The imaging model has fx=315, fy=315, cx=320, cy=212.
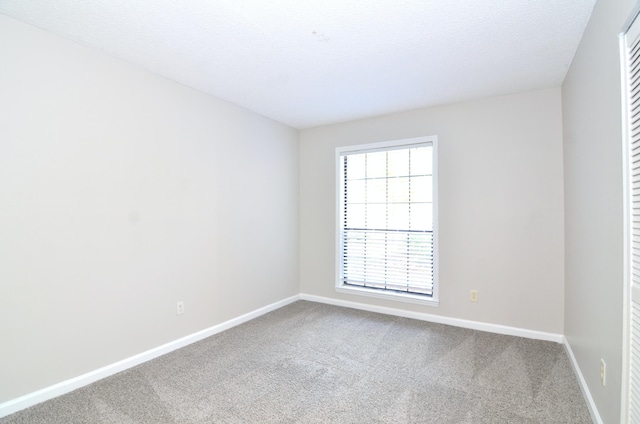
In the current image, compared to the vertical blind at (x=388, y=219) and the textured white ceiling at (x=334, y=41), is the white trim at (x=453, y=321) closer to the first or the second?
the vertical blind at (x=388, y=219)

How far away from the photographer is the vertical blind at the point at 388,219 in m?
3.74

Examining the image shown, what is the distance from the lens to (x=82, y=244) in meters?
2.30

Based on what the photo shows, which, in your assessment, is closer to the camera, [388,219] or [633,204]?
[633,204]

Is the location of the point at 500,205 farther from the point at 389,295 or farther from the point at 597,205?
the point at 389,295

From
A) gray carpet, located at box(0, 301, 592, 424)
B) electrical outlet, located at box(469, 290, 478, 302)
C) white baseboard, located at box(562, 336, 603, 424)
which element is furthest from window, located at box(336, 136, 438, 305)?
white baseboard, located at box(562, 336, 603, 424)

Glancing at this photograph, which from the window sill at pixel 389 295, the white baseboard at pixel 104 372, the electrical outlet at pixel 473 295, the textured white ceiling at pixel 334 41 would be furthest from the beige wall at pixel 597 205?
the white baseboard at pixel 104 372

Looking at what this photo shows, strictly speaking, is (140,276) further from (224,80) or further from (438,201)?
(438,201)

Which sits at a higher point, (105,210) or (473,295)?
(105,210)

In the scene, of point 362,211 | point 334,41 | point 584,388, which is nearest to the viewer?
point 584,388

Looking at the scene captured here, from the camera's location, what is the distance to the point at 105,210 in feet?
7.98

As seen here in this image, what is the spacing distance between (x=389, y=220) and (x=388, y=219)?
0.7 inches

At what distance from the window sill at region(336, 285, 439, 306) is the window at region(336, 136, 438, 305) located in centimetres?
1

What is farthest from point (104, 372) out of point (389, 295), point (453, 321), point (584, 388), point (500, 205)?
point (500, 205)

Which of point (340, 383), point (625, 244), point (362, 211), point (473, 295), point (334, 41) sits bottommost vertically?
point (340, 383)
